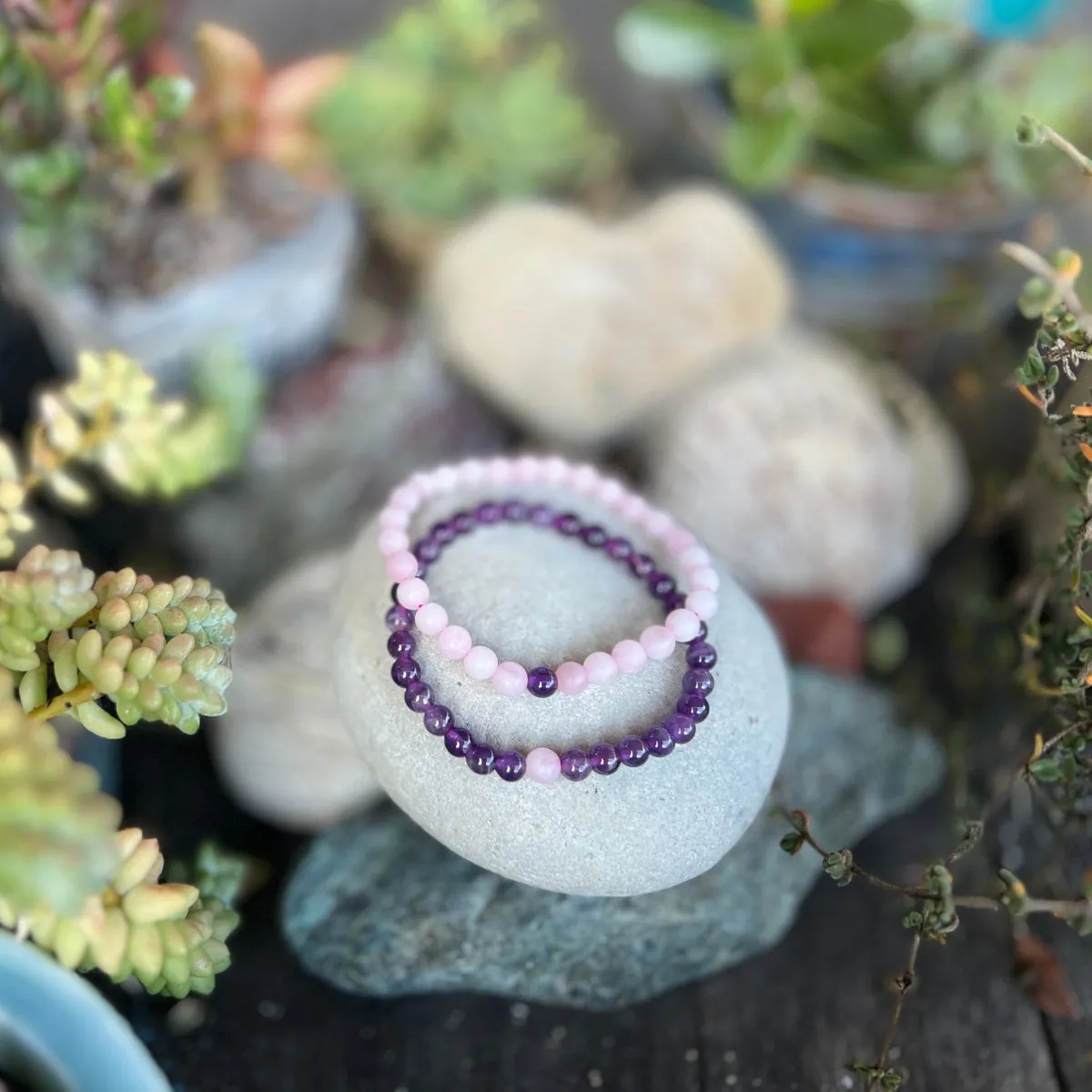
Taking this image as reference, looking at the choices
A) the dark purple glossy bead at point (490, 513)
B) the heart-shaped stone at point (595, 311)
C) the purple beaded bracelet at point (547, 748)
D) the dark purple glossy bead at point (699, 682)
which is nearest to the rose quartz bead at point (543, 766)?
the purple beaded bracelet at point (547, 748)

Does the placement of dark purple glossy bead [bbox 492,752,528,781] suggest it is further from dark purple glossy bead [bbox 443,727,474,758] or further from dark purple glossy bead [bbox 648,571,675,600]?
dark purple glossy bead [bbox 648,571,675,600]

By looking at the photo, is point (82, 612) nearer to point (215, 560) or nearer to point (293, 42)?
point (215, 560)

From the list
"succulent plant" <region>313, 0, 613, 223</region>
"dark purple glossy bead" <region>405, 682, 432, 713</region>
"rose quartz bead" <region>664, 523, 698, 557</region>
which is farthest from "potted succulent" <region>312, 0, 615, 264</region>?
"dark purple glossy bead" <region>405, 682, 432, 713</region>

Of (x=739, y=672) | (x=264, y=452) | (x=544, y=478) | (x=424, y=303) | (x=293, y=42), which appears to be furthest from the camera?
(x=293, y=42)

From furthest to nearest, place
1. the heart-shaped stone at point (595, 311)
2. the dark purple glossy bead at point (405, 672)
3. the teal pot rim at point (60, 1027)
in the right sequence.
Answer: the heart-shaped stone at point (595, 311) < the dark purple glossy bead at point (405, 672) < the teal pot rim at point (60, 1027)

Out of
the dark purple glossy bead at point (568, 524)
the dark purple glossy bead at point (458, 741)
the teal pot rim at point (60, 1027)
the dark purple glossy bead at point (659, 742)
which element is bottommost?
the teal pot rim at point (60, 1027)

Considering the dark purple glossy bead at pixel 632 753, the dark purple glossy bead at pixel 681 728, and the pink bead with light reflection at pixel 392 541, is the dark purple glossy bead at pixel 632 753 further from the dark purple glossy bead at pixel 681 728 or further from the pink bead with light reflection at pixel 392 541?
the pink bead with light reflection at pixel 392 541

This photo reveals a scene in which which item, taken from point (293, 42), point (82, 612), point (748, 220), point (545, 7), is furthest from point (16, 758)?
point (545, 7)
